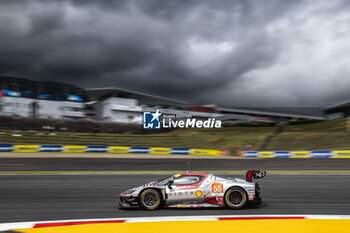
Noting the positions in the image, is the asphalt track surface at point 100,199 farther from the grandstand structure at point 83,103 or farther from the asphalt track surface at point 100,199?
the grandstand structure at point 83,103

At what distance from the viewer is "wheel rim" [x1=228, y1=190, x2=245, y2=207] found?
6.81 m

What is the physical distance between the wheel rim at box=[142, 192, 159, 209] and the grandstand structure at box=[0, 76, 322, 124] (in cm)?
2681

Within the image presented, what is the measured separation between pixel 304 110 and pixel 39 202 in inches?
1464

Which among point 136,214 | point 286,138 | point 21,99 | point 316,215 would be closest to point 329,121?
point 286,138

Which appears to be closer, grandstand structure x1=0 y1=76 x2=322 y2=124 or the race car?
the race car

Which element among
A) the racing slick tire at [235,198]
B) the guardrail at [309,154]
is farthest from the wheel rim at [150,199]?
the guardrail at [309,154]

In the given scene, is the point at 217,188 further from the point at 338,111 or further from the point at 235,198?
the point at 338,111

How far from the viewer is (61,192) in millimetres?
9547

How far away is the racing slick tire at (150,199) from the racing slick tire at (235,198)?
161cm

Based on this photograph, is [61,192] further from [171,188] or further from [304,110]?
[304,110]

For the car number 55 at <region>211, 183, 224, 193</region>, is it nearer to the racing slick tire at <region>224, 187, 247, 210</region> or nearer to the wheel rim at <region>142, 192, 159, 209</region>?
the racing slick tire at <region>224, 187, 247, 210</region>

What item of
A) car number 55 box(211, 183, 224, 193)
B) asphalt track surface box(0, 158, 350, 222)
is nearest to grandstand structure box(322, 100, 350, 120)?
asphalt track surface box(0, 158, 350, 222)

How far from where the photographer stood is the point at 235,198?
6867mm

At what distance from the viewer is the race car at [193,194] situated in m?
6.76
